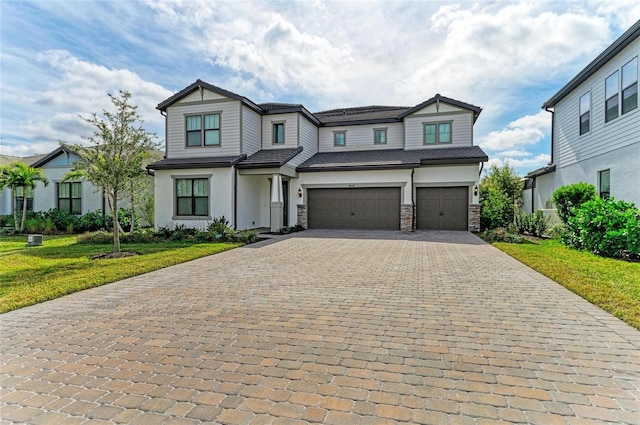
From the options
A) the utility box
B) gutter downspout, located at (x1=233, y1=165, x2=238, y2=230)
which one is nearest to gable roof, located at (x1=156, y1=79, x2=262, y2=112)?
gutter downspout, located at (x1=233, y1=165, x2=238, y2=230)

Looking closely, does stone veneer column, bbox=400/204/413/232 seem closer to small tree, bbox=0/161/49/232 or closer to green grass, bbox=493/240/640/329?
green grass, bbox=493/240/640/329

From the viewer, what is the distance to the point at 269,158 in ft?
55.0

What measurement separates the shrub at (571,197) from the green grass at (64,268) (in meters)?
12.0

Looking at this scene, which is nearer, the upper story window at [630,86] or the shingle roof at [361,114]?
the upper story window at [630,86]

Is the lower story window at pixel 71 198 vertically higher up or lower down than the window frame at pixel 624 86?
lower down

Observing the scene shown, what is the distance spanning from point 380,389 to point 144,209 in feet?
62.0

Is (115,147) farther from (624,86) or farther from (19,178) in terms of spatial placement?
(624,86)

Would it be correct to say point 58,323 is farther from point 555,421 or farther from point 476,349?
point 555,421

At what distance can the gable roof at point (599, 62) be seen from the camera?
35.6 ft

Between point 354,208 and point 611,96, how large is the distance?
11.2m

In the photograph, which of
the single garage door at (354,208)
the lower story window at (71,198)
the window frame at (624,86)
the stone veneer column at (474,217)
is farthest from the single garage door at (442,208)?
the lower story window at (71,198)

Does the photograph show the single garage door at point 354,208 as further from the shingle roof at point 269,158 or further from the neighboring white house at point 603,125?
the neighboring white house at point 603,125

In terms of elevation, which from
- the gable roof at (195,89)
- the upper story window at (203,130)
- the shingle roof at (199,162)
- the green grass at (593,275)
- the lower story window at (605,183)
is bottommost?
the green grass at (593,275)

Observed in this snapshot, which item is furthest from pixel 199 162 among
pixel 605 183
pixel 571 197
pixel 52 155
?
pixel 605 183
